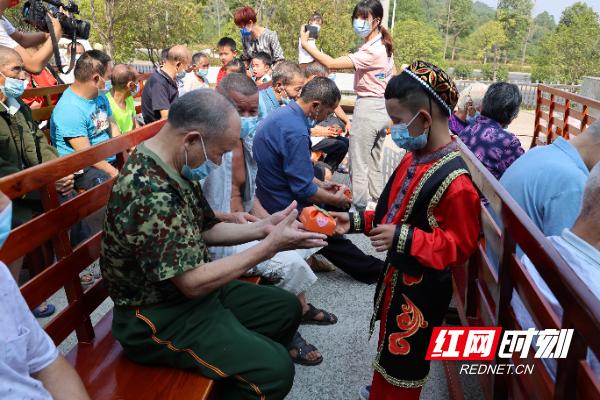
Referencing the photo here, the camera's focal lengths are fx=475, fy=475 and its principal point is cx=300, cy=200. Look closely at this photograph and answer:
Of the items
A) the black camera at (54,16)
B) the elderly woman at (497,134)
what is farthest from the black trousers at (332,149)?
the black camera at (54,16)

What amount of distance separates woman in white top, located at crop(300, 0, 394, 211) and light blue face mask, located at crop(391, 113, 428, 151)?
2.95 metres

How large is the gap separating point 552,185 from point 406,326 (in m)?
0.98

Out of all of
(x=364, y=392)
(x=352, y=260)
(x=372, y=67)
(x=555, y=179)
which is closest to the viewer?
(x=555, y=179)

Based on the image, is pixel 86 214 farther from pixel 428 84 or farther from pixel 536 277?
pixel 536 277

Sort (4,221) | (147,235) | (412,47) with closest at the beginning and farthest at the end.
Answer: (4,221), (147,235), (412,47)

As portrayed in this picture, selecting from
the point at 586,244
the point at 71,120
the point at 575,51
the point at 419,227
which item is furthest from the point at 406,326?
the point at 575,51

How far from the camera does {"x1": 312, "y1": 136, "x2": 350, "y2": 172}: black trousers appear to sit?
609 centimetres

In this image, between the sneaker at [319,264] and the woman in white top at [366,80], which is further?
the woman in white top at [366,80]

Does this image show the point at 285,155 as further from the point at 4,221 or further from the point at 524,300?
the point at 4,221

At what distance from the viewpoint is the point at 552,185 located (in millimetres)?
2283

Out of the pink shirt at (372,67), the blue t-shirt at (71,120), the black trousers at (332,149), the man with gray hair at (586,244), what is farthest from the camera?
the black trousers at (332,149)

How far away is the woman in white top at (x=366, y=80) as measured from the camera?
5004 mm

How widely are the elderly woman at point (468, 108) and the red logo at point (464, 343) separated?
112 inches

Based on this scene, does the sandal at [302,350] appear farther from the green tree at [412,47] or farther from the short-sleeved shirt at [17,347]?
the green tree at [412,47]
